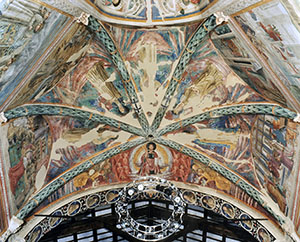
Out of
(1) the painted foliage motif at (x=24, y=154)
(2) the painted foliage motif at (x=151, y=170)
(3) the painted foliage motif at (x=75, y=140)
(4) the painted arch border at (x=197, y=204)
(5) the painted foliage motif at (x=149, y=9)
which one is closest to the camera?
(5) the painted foliage motif at (x=149, y=9)

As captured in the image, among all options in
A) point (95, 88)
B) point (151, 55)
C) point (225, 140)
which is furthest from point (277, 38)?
point (95, 88)

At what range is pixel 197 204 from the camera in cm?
1289

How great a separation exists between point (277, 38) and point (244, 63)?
2280 millimetres

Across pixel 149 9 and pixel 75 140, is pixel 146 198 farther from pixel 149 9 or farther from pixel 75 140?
pixel 149 9

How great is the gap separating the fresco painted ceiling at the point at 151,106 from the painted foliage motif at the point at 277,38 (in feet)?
0.12

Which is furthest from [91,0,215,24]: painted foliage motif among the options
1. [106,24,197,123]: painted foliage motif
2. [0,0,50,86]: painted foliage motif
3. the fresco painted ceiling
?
[0,0,50,86]: painted foliage motif

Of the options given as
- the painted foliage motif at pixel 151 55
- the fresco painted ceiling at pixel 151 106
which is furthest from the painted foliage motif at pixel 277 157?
the painted foliage motif at pixel 151 55

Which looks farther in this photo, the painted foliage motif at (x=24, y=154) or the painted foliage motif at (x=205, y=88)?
the painted foliage motif at (x=205, y=88)

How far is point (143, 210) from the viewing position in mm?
14359

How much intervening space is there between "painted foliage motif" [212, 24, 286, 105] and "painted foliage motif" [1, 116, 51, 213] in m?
5.25

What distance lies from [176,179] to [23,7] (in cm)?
798

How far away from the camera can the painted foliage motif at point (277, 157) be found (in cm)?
1041

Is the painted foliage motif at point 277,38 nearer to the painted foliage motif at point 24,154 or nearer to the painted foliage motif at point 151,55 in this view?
the painted foliage motif at point 151,55

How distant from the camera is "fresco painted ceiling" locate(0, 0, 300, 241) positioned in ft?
29.4
